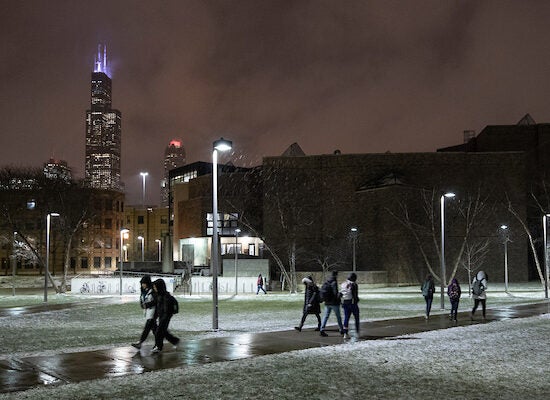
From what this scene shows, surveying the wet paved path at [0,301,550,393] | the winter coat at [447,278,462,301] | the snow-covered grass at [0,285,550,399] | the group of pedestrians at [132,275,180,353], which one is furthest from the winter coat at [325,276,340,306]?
the winter coat at [447,278,462,301]

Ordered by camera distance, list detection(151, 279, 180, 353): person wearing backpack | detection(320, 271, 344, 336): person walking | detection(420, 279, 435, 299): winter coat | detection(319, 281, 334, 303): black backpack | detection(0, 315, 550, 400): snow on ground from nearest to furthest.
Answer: detection(0, 315, 550, 400): snow on ground < detection(151, 279, 180, 353): person wearing backpack < detection(320, 271, 344, 336): person walking < detection(319, 281, 334, 303): black backpack < detection(420, 279, 435, 299): winter coat

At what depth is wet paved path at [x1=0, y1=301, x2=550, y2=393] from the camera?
11.3m

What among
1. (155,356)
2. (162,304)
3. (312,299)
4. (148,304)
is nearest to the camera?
(155,356)

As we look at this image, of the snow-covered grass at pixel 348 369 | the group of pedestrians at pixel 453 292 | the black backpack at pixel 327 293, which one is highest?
the black backpack at pixel 327 293

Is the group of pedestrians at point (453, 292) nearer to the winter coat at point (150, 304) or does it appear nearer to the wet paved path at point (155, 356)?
the wet paved path at point (155, 356)

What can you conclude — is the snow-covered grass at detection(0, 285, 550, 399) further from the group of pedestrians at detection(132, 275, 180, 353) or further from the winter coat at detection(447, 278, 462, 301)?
the group of pedestrians at detection(132, 275, 180, 353)

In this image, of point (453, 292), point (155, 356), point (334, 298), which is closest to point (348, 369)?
point (155, 356)

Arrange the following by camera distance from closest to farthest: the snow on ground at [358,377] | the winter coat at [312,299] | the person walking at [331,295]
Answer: the snow on ground at [358,377]
the person walking at [331,295]
the winter coat at [312,299]

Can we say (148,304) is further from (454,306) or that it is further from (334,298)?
(454,306)

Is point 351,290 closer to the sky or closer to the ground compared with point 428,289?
closer to the sky

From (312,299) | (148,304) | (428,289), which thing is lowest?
(428,289)

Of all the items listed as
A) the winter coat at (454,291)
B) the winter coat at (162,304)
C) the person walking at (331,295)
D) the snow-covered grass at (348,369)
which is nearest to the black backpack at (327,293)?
the person walking at (331,295)

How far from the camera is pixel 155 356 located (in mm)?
13445

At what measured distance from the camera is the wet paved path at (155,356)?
37.2ft
